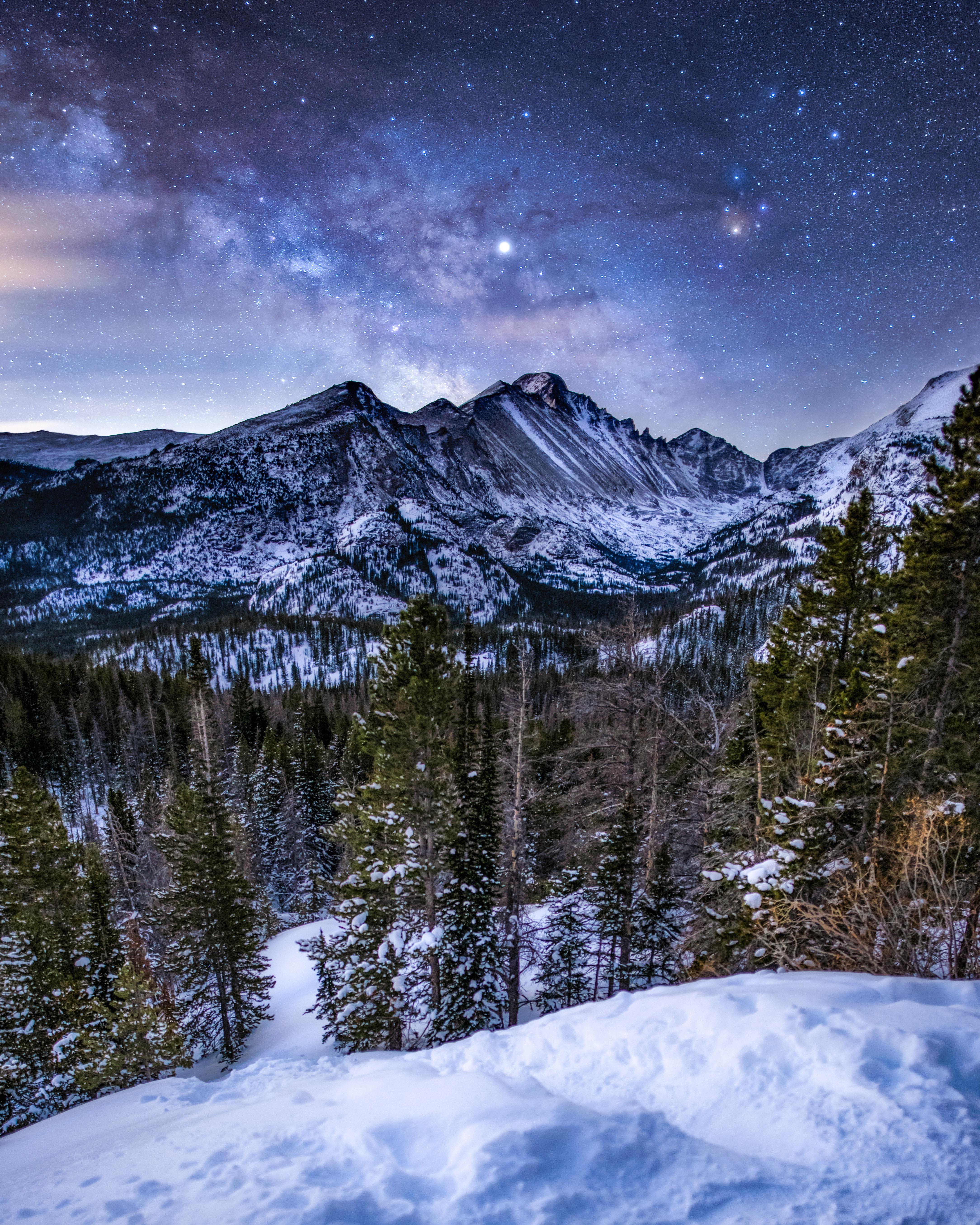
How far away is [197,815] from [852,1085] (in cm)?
2016

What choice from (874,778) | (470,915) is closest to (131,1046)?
(470,915)

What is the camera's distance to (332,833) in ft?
50.0

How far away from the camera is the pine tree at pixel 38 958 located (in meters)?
15.3

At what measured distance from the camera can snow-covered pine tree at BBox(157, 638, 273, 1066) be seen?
716 inches

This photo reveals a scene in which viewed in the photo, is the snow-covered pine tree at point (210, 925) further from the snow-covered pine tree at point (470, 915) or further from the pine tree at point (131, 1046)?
the snow-covered pine tree at point (470, 915)

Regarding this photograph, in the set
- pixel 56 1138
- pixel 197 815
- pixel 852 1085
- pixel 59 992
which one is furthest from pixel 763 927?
pixel 59 992

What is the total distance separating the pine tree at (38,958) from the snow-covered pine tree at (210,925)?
9.38 feet

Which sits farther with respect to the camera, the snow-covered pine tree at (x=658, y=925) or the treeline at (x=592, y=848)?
the snow-covered pine tree at (x=658, y=925)

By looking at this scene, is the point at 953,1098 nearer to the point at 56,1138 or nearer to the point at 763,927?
the point at 763,927

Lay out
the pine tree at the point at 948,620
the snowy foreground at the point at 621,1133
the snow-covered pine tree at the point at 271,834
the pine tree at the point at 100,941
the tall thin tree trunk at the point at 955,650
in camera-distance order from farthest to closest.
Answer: the snow-covered pine tree at the point at 271,834 < the pine tree at the point at 100,941 < the tall thin tree trunk at the point at 955,650 < the pine tree at the point at 948,620 < the snowy foreground at the point at 621,1133

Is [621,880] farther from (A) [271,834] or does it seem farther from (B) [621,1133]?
(A) [271,834]

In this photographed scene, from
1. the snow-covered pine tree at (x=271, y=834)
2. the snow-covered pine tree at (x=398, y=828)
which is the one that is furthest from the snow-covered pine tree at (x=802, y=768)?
the snow-covered pine tree at (x=271, y=834)

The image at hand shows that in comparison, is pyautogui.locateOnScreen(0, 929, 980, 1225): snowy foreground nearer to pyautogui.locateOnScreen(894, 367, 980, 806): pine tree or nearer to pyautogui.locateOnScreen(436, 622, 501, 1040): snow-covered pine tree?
pyautogui.locateOnScreen(894, 367, 980, 806): pine tree

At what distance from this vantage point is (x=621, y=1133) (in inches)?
158
